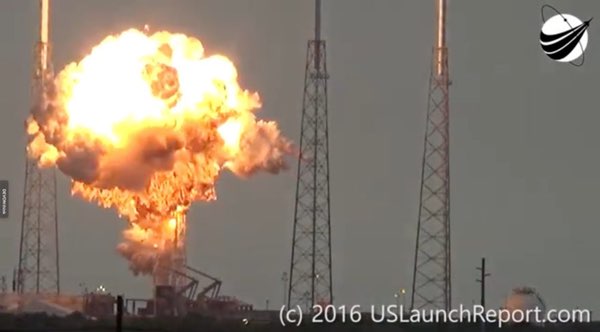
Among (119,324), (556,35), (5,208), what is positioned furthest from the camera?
(5,208)

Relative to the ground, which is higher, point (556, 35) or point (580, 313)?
point (556, 35)

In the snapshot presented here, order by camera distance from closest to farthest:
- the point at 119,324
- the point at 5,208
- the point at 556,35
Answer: the point at 119,324, the point at 556,35, the point at 5,208

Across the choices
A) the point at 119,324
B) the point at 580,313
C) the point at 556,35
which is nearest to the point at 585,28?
the point at 556,35

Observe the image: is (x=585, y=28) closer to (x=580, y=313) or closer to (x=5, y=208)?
(x=580, y=313)

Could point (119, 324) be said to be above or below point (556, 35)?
below

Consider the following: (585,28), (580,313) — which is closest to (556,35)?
(585,28)

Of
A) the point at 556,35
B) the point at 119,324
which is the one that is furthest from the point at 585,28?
the point at 119,324

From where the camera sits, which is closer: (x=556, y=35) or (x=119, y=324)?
(x=119, y=324)

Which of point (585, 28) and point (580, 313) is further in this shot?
point (580, 313)

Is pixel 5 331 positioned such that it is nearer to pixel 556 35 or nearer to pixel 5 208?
pixel 5 208
